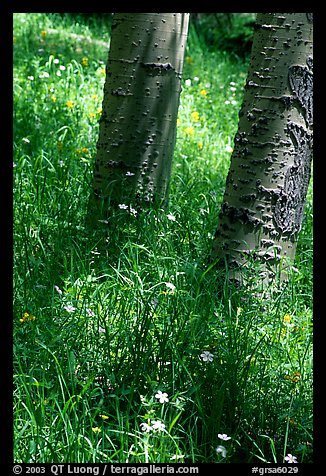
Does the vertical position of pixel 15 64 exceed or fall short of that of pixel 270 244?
it exceeds it

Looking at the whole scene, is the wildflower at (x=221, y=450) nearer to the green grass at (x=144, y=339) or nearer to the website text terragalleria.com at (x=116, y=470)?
the green grass at (x=144, y=339)

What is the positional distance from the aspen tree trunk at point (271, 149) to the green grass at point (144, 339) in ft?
0.72

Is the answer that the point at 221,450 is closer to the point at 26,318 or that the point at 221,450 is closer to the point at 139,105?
the point at 26,318

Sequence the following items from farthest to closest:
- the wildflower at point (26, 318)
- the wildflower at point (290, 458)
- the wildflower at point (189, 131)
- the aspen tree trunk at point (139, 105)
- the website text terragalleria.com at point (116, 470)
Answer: the wildflower at point (189, 131) → the aspen tree trunk at point (139, 105) → the wildflower at point (26, 318) → the wildflower at point (290, 458) → the website text terragalleria.com at point (116, 470)

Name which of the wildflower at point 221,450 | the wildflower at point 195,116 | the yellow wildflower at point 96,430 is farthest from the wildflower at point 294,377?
the wildflower at point 195,116

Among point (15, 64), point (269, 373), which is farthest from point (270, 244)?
point (15, 64)

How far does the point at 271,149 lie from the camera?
3.17m

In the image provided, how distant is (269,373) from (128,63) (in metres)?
1.99

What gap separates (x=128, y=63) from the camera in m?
3.78

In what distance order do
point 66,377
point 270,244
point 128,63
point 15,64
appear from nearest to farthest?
point 66,377, point 270,244, point 128,63, point 15,64

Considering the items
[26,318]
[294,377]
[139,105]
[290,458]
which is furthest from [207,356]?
[139,105]

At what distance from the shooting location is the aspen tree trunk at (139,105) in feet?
12.3

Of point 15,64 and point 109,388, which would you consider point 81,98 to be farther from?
point 109,388

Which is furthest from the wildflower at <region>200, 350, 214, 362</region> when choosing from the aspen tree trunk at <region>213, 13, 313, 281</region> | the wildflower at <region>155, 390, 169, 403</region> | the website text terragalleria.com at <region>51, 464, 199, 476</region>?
the aspen tree trunk at <region>213, 13, 313, 281</region>
